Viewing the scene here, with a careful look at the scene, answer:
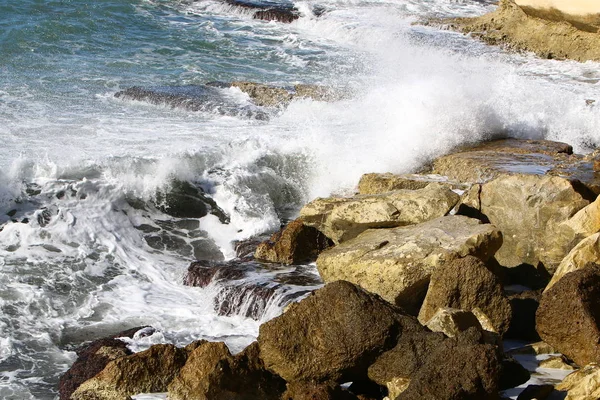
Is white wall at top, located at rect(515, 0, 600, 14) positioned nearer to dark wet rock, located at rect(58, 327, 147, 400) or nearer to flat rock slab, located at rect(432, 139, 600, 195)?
flat rock slab, located at rect(432, 139, 600, 195)

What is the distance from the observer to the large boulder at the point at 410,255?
642 cm

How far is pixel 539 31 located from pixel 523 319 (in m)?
14.2

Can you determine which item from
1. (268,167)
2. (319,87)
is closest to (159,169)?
(268,167)

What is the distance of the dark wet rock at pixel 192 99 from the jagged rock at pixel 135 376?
25.3 feet

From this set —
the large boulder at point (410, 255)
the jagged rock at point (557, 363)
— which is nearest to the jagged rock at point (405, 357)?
the jagged rock at point (557, 363)

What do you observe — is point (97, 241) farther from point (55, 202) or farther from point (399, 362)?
point (399, 362)

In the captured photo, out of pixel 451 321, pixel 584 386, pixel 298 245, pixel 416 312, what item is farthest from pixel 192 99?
pixel 584 386

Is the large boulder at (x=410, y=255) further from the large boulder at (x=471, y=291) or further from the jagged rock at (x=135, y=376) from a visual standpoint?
the jagged rock at (x=135, y=376)

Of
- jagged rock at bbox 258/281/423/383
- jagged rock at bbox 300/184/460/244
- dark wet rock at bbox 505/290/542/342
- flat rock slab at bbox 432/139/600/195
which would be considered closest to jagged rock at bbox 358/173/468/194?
flat rock slab at bbox 432/139/600/195

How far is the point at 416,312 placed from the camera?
644 centimetres

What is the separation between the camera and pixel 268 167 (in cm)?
1098

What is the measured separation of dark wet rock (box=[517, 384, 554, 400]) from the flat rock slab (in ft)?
13.0

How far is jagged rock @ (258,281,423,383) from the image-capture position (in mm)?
5199

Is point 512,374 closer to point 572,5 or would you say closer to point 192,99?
point 192,99
